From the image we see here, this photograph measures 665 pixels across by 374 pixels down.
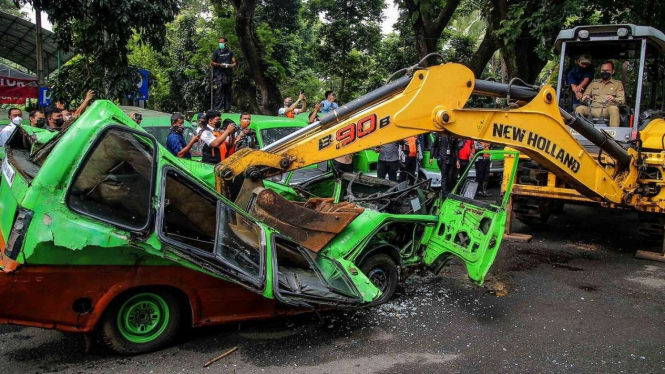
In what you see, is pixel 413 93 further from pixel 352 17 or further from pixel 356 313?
pixel 352 17

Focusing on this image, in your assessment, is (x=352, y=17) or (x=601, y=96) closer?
(x=601, y=96)

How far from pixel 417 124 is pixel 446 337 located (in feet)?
6.87

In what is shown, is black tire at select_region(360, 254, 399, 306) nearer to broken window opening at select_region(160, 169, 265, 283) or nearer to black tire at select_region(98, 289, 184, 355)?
broken window opening at select_region(160, 169, 265, 283)

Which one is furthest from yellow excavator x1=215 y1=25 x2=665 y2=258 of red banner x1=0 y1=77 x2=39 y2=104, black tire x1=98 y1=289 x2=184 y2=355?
red banner x1=0 y1=77 x2=39 y2=104

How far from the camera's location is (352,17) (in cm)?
2153

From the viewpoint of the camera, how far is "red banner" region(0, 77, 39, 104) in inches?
841

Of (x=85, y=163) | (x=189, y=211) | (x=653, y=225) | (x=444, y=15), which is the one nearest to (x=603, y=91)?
(x=653, y=225)

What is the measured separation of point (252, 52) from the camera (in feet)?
57.2

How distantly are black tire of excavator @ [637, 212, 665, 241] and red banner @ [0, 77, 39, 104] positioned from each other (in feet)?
70.2

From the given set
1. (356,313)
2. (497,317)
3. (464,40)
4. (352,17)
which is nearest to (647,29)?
(497,317)

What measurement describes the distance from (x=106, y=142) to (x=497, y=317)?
4.06 m

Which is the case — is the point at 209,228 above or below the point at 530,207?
above

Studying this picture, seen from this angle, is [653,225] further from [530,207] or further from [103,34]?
[103,34]

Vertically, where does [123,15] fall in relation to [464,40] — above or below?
below
